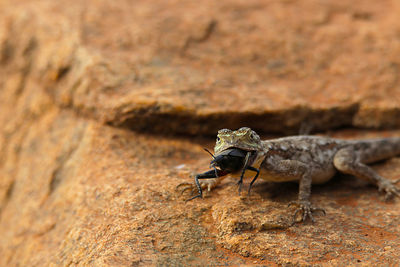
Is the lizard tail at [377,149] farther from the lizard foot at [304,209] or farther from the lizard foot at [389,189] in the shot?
the lizard foot at [304,209]

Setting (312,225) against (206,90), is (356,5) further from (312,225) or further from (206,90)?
(312,225)

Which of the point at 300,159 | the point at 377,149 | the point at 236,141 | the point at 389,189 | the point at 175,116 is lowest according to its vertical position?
the point at 389,189

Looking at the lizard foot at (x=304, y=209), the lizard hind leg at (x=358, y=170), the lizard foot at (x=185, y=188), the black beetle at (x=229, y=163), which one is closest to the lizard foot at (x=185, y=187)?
the lizard foot at (x=185, y=188)

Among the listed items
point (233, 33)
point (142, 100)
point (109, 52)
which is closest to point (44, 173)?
point (142, 100)

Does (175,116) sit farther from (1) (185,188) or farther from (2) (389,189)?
(2) (389,189)

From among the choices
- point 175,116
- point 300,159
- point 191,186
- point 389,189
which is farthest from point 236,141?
point 389,189

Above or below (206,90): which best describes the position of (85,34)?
above
